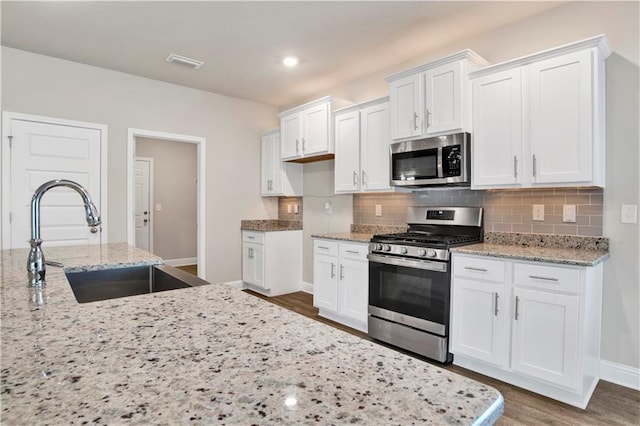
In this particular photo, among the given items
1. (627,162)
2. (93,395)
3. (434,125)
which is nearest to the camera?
(93,395)

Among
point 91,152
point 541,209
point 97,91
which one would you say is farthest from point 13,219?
point 541,209

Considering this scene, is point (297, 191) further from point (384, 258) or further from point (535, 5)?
point (535, 5)

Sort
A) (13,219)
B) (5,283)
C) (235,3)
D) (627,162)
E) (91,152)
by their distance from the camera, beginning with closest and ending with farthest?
1. (5,283)
2. (627,162)
3. (235,3)
4. (13,219)
5. (91,152)

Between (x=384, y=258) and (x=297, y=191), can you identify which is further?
(x=297, y=191)

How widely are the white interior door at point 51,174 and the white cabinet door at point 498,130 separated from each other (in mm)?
3821

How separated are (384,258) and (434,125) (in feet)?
3.94

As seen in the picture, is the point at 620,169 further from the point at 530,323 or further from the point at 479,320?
the point at 479,320

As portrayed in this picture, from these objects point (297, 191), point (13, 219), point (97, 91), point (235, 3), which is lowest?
point (13, 219)

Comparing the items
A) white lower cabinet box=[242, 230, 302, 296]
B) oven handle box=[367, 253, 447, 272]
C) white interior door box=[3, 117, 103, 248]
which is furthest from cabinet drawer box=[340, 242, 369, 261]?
white interior door box=[3, 117, 103, 248]

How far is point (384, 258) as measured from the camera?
10.0 ft

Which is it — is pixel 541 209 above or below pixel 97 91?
below

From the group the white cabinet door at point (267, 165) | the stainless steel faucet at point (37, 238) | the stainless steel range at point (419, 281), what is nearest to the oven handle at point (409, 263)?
the stainless steel range at point (419, 281)

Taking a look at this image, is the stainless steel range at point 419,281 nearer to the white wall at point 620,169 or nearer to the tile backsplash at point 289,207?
the white wall at point 620,169

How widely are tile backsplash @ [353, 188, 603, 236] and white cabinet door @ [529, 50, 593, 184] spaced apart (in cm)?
33
